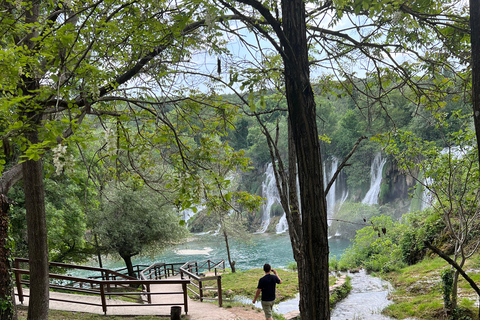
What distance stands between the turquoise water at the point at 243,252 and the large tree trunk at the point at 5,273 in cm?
1849

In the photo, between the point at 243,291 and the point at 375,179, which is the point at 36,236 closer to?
the point at 243,291

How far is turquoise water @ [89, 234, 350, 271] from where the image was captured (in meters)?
25.4

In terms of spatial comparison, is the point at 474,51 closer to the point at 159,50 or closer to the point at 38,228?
the point at 159,50

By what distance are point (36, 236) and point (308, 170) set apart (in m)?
4.70

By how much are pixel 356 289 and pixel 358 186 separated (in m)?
26.5

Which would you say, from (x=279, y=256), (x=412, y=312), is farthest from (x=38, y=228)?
(x=279, y=256)

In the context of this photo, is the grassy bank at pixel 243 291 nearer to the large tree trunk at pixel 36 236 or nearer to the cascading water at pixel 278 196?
the large tree trunk at pixel 36 236

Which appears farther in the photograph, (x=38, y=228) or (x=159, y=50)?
(x=38, y=228)

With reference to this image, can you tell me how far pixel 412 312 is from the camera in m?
7.49

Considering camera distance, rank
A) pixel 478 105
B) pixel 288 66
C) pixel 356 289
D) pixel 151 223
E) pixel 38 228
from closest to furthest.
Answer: pixel 478 105 < pixel 288 66 < pixel 38 228 < pixel 356 289 < pixel 151 223

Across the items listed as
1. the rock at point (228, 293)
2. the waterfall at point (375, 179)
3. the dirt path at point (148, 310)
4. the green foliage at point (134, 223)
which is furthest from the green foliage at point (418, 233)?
the waterfall at point (375, 179)

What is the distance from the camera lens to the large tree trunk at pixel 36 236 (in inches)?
205

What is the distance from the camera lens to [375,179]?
109 feet

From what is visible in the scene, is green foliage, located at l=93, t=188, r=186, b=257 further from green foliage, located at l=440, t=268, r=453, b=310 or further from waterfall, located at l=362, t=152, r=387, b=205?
waterfall, located at l=362, t=152, r=387, b=205
